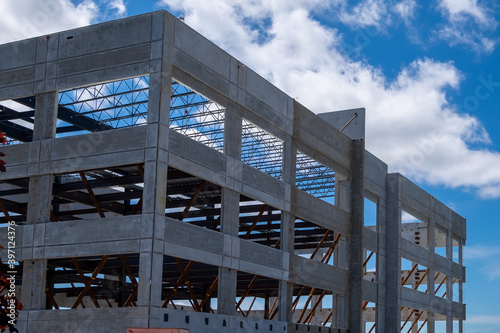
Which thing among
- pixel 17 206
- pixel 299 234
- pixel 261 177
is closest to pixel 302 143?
pixel 261 177

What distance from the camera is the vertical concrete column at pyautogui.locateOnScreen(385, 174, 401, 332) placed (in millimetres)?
47812

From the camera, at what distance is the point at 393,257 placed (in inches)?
1903

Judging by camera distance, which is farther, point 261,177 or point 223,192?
point 261,177

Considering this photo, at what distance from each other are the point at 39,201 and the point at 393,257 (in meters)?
26.4

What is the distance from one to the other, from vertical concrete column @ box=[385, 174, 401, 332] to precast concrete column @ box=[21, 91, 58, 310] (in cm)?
2614

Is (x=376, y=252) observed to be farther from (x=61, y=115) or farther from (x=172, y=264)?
(x=61, y=115)

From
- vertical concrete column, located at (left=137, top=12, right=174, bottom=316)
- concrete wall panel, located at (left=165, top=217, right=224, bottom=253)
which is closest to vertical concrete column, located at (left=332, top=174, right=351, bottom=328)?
concrete wall panel, located at (left=165, top=217, right=224, bottom=253)

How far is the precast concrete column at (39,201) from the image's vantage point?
27969 millimetres

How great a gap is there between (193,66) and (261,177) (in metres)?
6.70

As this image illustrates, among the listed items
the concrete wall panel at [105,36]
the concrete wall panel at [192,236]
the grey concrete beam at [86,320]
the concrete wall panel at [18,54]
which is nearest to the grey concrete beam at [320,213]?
the concrete wall panel at [192,236]

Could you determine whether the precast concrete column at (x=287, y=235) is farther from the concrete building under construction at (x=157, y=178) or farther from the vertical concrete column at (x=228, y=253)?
the vertical concrete column at (x=228, y=253)

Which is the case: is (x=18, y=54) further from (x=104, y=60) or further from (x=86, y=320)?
(x=86, y=320)

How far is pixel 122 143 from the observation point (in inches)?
1087

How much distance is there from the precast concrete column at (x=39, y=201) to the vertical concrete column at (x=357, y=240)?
64.2 feet
